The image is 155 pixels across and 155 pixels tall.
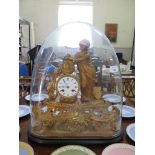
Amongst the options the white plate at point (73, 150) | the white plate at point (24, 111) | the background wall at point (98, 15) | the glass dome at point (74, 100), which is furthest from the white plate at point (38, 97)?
the background wall at point (98, 15)

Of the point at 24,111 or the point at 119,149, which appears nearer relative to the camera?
the point at 119,149

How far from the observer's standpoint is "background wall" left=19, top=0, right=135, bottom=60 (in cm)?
510

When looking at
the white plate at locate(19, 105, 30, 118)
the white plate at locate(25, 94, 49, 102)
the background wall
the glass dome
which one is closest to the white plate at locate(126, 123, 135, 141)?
the glass dome

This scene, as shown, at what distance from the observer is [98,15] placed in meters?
5.14

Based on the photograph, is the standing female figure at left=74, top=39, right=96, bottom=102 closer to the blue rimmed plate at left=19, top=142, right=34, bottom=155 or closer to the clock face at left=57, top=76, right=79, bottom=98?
the clock face at left=57, top=76, right=79, bottom=98

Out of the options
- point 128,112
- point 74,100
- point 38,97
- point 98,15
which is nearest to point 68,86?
point 74,100

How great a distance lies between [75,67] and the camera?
104cm

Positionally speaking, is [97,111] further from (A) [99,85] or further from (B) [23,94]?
(B) [23,94]

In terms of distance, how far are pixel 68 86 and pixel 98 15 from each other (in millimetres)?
4428

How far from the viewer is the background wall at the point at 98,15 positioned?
16.7 feet

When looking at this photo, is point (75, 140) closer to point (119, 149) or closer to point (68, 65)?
point (119, 149)
